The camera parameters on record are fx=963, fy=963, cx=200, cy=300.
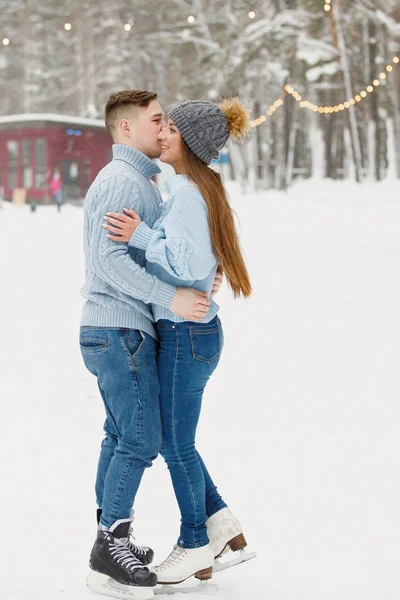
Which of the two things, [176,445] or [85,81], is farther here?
[85,81]

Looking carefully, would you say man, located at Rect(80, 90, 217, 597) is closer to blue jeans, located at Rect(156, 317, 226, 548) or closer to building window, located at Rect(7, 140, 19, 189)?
blue jeans, located at Rect(156, 317, 226, 548)

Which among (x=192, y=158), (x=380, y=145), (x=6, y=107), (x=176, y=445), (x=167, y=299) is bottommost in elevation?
(x=176, y=445)

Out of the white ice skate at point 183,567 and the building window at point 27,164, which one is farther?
the building window at point 27,164

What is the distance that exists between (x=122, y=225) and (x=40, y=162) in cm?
4249

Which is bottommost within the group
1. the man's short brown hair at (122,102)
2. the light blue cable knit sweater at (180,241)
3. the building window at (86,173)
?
the light blue cable knit sweater at (180,241)

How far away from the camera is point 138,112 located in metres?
3.61

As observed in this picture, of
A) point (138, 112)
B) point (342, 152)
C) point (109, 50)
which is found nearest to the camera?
point (138, 112)

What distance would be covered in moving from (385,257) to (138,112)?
13967 mm

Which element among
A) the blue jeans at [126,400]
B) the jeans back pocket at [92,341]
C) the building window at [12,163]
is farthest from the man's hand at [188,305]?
the building window at [12,163]

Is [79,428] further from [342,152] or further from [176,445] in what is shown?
[342,152]

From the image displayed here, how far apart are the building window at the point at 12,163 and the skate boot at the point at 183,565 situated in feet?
141

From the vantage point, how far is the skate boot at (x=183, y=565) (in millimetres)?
3590

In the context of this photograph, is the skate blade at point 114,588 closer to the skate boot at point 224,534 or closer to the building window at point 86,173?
the skate boot at point 224,534

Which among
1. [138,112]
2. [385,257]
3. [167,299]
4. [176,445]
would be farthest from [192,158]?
[385,257]
